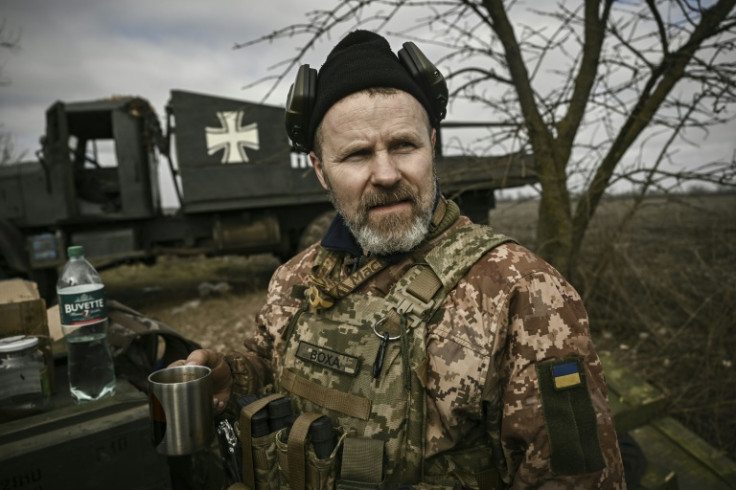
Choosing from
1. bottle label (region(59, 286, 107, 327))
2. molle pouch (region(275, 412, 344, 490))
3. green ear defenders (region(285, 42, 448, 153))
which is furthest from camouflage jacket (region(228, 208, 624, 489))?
bottle label (region(59, 286, 107, 327))

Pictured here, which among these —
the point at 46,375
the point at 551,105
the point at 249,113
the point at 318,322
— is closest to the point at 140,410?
the point at 46,375

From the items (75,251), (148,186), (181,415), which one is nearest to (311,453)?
(181,415)

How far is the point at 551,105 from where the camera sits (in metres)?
2.88

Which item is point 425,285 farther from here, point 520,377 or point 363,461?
point 363,461

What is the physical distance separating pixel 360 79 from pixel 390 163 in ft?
0.93

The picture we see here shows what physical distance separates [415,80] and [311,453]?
1.18m

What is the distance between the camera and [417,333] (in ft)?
3.91

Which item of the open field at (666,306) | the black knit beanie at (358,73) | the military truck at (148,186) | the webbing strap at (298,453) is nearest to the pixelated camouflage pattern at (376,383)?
the webbing strap at (298,453)

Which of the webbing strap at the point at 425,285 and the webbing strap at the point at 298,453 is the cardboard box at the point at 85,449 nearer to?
the webbing strap at the point at 298,453

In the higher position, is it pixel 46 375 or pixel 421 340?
pixel 421 340

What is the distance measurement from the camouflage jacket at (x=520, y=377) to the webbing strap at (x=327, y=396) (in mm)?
183

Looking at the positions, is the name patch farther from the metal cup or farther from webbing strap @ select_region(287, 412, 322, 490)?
the metal cup

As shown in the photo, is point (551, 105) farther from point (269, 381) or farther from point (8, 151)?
point (8, 151)

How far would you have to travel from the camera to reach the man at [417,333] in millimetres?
1080
